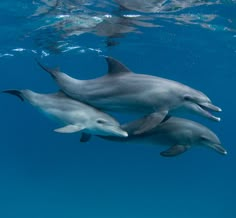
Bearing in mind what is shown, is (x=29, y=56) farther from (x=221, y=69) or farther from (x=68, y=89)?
(x=68, y=89)

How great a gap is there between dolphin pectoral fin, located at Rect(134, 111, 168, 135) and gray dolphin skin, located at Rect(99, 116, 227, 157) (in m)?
0.63

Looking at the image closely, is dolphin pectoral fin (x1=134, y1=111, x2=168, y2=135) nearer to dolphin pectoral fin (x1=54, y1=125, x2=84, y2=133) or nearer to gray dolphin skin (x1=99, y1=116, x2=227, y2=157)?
gray dolphin skin (x1=99, y1=116, x2=227, y2=157)

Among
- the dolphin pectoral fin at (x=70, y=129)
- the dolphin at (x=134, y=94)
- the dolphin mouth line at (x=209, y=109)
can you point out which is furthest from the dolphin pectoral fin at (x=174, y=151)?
the dolphin pectoral fin at (x=70, y=129)

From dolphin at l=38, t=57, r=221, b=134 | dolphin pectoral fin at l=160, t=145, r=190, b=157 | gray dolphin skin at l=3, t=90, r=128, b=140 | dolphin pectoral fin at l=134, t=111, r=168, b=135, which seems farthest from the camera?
dolphin pectoral fin at l=160, t=145, r=190, b=157

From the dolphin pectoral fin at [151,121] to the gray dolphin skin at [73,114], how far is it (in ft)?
0.99

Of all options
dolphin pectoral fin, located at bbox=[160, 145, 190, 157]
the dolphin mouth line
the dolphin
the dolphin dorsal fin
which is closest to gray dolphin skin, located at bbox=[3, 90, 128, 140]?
the dolphin

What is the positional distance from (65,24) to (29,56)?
11.1 meters

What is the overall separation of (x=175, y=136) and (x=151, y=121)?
3.88ft

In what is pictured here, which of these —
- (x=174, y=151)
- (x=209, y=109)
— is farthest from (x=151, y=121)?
(x=209, y=109)

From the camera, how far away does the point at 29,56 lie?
28875 millimetres

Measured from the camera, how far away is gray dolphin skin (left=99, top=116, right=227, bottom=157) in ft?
26.0

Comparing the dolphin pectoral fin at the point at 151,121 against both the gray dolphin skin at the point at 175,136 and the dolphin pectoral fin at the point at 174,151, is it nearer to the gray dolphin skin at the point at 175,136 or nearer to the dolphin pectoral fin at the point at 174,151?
the gray dolphin skin at the point at 175,136

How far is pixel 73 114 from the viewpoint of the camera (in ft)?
24.4

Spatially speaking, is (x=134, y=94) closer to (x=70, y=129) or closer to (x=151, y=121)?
(x=151, y=121)
